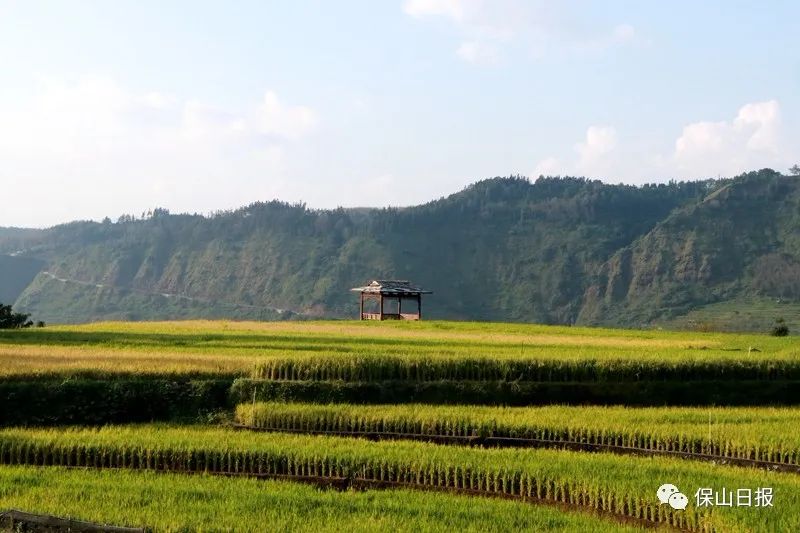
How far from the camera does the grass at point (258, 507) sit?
1066 cm

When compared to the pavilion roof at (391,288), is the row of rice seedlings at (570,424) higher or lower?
lower

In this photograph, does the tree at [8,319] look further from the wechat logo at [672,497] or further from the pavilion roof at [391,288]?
the wechat logo at [672,497]

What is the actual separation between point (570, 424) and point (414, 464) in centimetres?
475

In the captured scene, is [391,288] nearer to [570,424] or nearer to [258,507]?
[570,424]

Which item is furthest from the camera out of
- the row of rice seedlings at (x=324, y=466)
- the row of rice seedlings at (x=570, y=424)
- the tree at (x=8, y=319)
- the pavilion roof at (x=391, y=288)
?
the pavilion roof at (x=391, y=288)

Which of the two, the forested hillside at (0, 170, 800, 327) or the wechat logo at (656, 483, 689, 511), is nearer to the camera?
the wechat logo at (656, 483, 689, 511)

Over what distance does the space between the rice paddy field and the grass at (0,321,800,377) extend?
14 cm

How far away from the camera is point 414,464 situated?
14039mm

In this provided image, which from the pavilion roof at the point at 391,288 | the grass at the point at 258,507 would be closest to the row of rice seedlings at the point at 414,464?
the grass at the point at 258,507

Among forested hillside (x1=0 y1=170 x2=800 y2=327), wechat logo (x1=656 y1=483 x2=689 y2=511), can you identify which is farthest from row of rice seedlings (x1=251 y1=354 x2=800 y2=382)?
forested hillside (x1=0 y1=170 x2=800 y2=327)

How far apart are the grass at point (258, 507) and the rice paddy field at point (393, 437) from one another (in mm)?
41

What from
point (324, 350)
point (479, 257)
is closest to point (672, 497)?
point (324, 350)

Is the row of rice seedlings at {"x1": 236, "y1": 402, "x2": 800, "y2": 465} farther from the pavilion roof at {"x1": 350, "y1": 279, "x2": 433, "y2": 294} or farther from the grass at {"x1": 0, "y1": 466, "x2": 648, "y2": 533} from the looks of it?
the pavilion roof at {"x1": 350, "y1": 279, "x2": 433, "y2": 294}

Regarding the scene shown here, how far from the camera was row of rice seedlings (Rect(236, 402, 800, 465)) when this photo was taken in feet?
53.1
